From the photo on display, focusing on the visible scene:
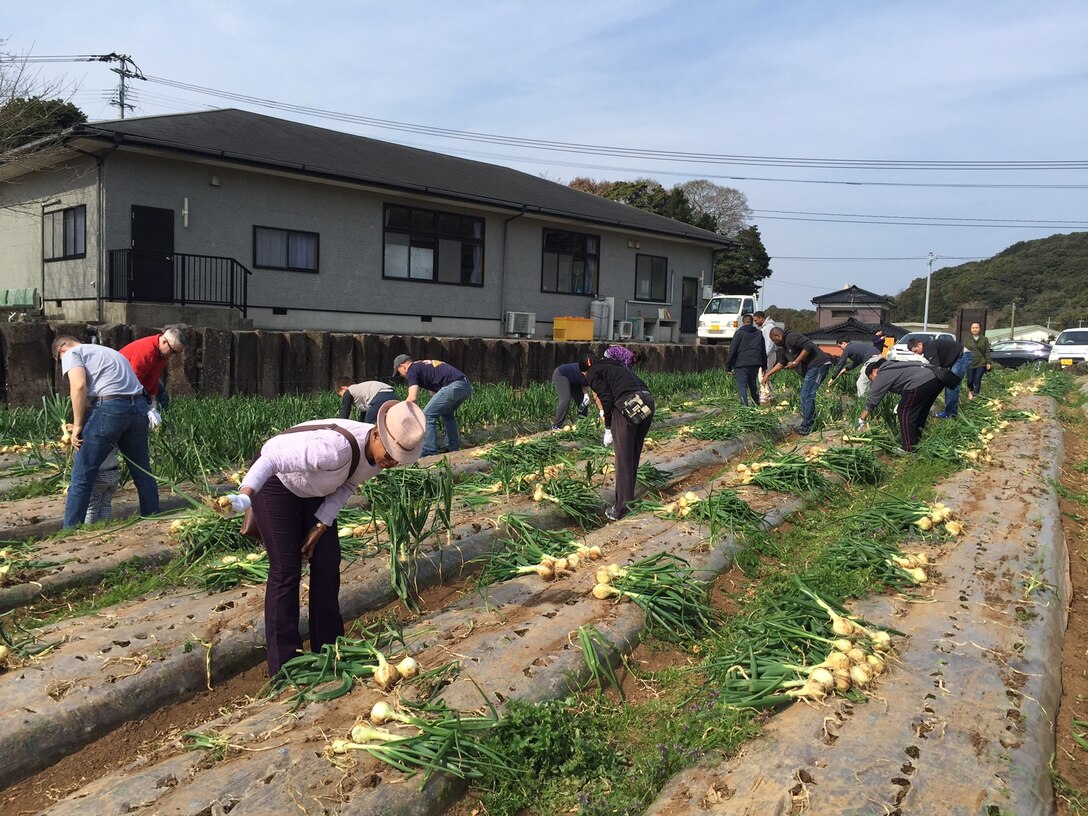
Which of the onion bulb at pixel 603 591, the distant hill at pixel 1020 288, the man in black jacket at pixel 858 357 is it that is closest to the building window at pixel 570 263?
the man in black jacket at pixel 858 357

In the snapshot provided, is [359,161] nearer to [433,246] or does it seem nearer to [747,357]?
[433,246]

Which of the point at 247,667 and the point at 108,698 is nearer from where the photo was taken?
the point at 108,698

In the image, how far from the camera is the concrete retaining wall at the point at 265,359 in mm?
9930

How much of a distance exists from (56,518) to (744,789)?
527 centimetres

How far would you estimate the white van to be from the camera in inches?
1020

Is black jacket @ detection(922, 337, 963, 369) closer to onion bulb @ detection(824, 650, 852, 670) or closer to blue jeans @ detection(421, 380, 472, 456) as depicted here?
blue jeans @ detection(421, 380, 472, 456)

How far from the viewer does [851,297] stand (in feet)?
171

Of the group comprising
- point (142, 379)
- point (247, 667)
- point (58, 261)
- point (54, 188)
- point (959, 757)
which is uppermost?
point (54, 188)

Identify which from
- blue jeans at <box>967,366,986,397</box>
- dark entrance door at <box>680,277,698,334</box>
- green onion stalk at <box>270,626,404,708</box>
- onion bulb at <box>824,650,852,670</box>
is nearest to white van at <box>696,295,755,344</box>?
dark entrance door at <box>680,277,698,334</box>

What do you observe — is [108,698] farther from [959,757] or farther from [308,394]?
[308,394]

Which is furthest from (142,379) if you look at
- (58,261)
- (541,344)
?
(58,261)

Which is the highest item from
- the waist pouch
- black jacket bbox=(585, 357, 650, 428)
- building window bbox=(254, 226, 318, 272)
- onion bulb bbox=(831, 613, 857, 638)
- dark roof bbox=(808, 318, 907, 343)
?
building window bbox=(254, 226, 318, 272)

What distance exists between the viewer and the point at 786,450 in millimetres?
9188

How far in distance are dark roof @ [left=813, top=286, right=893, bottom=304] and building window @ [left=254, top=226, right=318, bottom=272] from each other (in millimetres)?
41554
